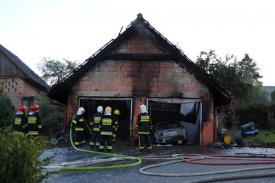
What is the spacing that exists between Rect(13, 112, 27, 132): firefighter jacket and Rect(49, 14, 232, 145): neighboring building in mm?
2394

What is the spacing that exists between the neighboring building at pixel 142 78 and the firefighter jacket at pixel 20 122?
2.39m


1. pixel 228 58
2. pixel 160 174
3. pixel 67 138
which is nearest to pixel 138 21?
pixel 67 138

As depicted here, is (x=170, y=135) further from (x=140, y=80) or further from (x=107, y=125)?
(x=107, y=125)

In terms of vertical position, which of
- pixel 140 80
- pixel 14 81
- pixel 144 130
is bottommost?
pixel 144 130

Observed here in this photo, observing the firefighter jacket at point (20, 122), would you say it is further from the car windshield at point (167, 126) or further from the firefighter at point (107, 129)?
the car windshield at point (167, 126)

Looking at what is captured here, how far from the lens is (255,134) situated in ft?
94.1

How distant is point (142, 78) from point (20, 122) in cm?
544

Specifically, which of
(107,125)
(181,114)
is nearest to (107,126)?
(107,125)

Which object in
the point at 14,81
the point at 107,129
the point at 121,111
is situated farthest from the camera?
the point at 14,81

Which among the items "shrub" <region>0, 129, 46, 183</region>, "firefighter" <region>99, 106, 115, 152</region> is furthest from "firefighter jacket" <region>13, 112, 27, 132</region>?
"shrub" <region>0, 129, 46, 183</region>

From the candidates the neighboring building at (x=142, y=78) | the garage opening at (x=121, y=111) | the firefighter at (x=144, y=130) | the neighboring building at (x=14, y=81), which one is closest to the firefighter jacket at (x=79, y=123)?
the neighboring building at (x=142, y=78)

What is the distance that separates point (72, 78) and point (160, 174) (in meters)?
11.1

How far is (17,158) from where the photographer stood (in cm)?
578

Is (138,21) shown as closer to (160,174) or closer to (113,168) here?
(113,168)
